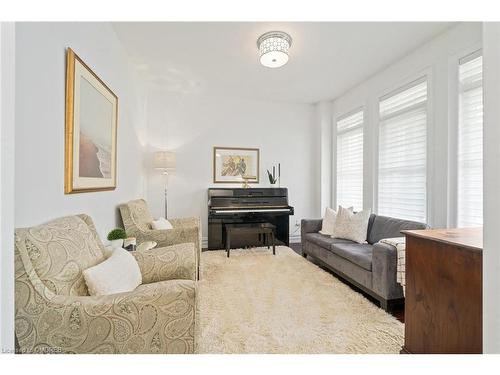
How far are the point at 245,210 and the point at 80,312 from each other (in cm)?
294

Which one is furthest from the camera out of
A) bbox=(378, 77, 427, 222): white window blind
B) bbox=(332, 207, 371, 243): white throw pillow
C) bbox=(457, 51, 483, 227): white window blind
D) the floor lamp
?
the floor lamp

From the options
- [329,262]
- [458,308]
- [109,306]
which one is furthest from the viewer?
[329,262]

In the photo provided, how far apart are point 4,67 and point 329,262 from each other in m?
2.99

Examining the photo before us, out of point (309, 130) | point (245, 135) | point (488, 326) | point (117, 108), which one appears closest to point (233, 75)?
point (245, 135)

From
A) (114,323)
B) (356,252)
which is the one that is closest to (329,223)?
(356,252)

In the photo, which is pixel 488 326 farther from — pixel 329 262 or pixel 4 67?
pixel 329 262

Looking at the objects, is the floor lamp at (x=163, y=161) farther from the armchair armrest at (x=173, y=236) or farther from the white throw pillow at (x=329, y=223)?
the white throw pillow at (x=329, y=223)

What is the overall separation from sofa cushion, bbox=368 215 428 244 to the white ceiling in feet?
6.48

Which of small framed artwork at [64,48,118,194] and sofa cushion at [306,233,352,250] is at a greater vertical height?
small framed artwork at [64,48,118,194]

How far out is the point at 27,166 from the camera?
121 centimetres

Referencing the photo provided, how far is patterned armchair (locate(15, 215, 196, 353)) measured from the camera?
38.0 inches

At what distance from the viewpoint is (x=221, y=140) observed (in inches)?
170

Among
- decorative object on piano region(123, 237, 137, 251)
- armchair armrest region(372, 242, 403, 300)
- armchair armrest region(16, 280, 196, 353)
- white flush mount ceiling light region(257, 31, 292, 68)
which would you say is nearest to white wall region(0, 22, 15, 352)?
armchair armrest region(16, 280, 196, 353)

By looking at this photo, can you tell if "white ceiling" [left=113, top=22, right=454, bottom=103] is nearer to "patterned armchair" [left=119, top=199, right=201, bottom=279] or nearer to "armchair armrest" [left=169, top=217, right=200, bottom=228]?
"patterned armchair" [left=119, top=199, right=201, bottom=279]
